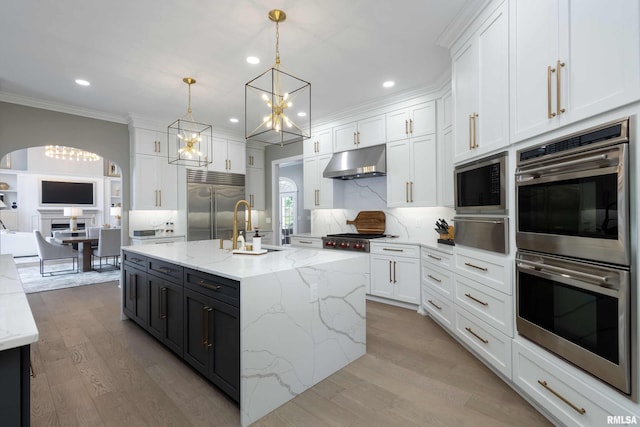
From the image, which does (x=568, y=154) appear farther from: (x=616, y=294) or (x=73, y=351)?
(x=73, y=351)

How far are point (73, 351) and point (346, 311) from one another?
2.46m

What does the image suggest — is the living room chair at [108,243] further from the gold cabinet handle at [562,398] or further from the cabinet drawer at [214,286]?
the gold cabinet handle at [562,398]

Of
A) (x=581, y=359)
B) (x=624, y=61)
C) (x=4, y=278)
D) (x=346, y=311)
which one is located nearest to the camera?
(x=624, y=61)

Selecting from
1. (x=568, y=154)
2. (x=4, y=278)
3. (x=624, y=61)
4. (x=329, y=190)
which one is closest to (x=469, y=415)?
(x=568, y=154)

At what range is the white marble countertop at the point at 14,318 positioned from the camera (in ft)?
3.06

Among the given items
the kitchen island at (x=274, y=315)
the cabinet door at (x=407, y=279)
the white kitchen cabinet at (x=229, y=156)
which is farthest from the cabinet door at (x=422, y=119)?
the white kitchen cabinet at (x=229, y=156)

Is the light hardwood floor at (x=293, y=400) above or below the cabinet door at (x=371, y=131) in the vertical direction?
below

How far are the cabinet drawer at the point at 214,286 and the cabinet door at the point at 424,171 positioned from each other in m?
2.88

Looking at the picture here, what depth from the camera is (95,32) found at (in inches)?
109

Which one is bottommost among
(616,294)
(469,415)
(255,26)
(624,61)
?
(469,415)

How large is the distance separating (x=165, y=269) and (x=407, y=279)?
272 centimetres

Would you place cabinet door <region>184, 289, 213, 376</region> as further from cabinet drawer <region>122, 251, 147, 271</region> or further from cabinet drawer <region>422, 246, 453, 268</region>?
cabinet drawer <region>422, 246, 453, 268</region>

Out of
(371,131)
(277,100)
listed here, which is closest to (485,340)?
(277,100)

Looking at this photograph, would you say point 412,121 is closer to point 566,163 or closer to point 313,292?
point 566,163
